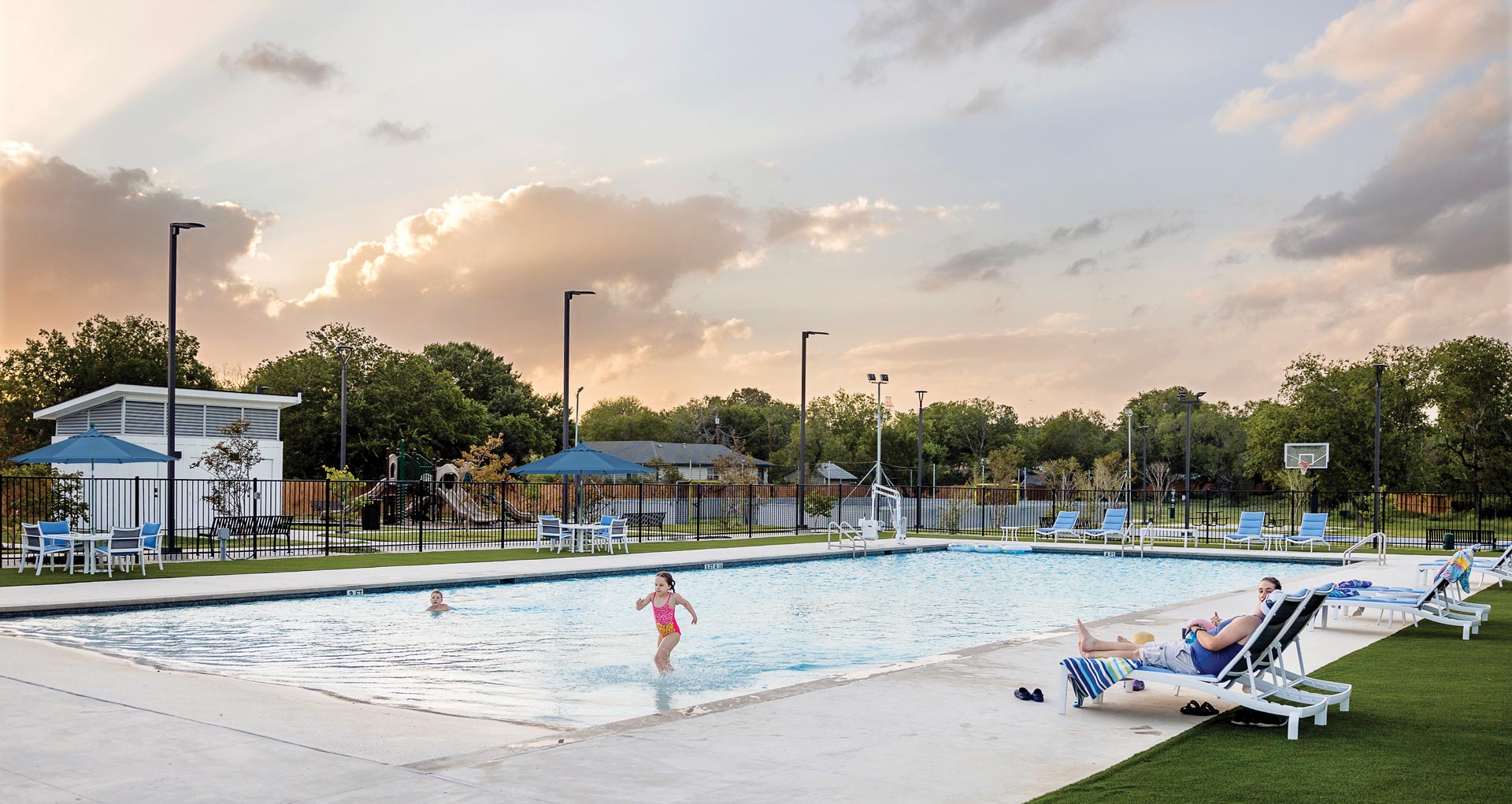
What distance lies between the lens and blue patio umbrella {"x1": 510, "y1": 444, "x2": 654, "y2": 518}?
78.5 feet

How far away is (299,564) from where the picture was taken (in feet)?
67.3

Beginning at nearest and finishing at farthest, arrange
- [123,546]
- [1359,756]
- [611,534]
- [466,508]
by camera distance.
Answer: [1359,756], [123,546], [611,534], [466,508]

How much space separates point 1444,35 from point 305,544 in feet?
93.2

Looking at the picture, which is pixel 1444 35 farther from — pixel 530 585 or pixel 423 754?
pixel 423 754

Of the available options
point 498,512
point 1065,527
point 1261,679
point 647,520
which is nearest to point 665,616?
point 1261,679

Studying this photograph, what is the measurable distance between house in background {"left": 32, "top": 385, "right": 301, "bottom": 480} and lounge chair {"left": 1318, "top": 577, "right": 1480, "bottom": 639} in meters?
30.4

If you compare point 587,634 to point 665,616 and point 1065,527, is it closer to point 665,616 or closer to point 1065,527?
point 665,616

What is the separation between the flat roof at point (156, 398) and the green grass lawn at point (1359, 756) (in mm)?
31895

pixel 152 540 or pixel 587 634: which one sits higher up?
pixel 152 540

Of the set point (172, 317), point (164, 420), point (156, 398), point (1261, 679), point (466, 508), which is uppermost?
point (172, 317)

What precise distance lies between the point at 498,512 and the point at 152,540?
64.3 ft

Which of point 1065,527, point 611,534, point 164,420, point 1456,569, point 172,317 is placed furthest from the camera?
point 164,420

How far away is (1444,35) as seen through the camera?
22.3 metres

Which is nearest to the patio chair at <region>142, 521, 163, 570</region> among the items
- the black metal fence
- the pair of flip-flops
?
the black metal fence
